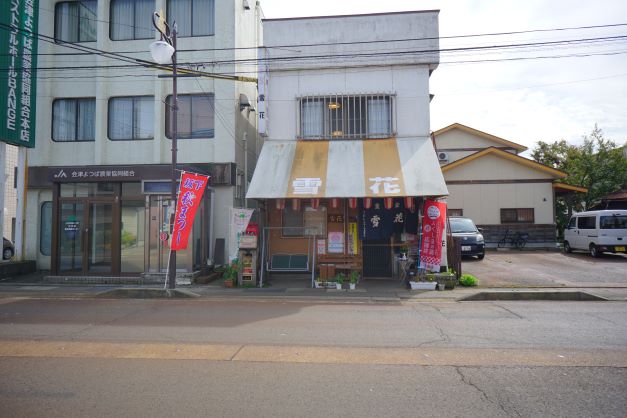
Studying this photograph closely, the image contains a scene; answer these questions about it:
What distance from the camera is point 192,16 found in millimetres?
15422

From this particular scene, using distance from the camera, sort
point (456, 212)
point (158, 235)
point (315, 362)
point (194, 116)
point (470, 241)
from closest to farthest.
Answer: point (315, 362) < point (158, 235) < point (194, 116) < point (470, 241) < point (456, 212)

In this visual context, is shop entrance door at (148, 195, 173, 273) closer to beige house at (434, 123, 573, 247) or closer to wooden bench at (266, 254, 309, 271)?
wooden bench at (266, 254, 309, 271)

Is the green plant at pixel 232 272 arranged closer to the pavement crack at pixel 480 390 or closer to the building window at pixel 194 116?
the building window at pixel 194 116

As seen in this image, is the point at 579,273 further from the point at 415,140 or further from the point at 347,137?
the point at 347,137

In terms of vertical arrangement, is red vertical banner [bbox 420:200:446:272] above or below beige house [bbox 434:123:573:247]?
below

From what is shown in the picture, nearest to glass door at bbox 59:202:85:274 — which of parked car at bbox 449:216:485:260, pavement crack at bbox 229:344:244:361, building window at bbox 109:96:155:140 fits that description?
building window at bbox 109:96:155:140

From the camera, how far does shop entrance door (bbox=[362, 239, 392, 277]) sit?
1368cm

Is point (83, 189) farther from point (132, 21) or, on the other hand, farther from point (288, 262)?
point (288, 262)

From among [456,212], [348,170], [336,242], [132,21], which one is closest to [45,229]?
[132,21]

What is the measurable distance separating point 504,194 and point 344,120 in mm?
12561

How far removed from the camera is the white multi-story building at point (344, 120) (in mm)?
13203

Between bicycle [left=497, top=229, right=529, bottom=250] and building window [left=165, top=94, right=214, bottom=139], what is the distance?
630 inches

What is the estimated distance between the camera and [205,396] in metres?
4.48

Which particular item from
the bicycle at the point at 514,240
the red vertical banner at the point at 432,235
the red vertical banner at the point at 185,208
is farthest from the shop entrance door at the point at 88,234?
the bicycle at the point at 514,240
